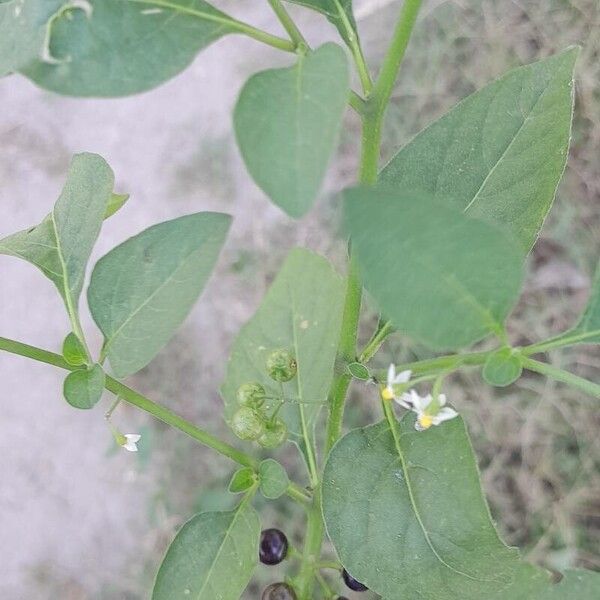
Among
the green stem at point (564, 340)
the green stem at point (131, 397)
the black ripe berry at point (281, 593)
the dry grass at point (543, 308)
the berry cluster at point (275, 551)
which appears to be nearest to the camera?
the green stem at point (564, 340)

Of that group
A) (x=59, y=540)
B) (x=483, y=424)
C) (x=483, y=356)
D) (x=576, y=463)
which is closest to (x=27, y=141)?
(x=59, y=540)

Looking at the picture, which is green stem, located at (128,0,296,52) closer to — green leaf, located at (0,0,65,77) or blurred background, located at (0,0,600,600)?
green leaf, located at (0,0,65,77)

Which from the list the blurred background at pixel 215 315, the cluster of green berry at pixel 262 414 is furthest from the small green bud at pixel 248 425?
the blurred background at pixel 215 315

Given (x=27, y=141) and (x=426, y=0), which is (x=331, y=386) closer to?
(x=426, y=0)

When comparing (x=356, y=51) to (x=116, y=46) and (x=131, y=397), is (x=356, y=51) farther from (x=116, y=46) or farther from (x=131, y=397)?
(x=131, y=397)

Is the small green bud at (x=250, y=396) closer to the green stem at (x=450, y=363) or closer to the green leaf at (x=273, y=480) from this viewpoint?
the green leaf at (x=273, y=480)

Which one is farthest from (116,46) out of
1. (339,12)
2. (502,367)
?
(502,367)
